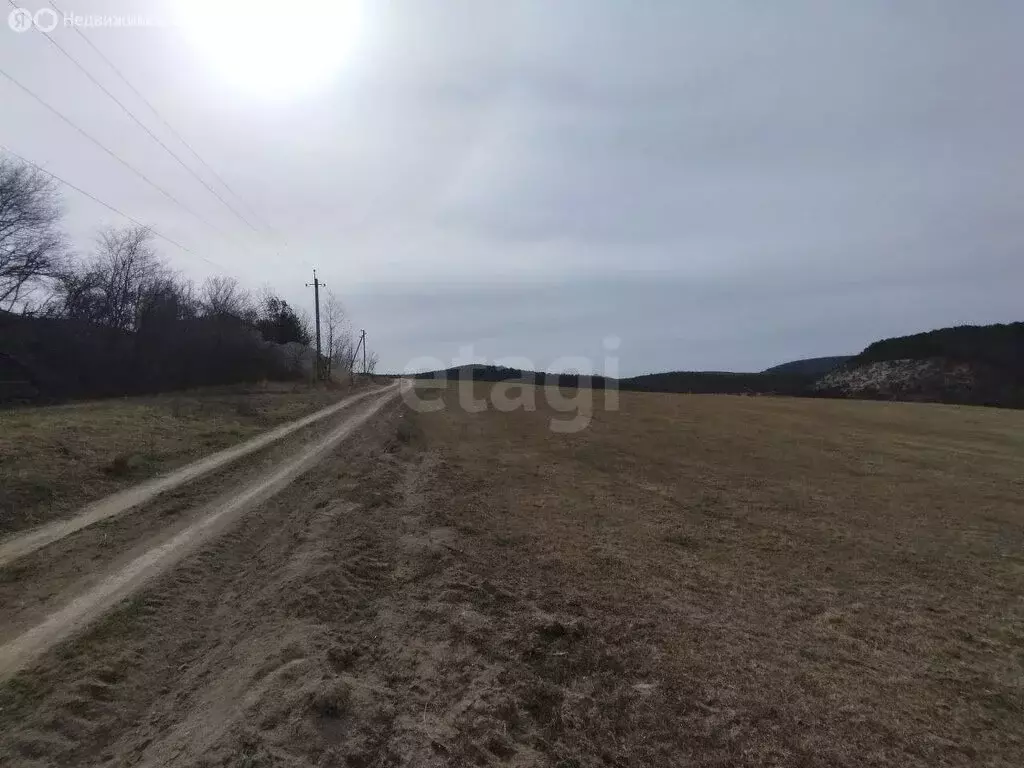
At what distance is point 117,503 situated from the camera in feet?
30.5

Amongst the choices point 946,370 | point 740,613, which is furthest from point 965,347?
point 740,613

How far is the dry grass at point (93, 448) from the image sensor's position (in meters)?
8.99

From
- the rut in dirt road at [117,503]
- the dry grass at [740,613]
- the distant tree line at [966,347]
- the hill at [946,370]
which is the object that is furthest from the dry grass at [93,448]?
the distant tree line at [966,347]

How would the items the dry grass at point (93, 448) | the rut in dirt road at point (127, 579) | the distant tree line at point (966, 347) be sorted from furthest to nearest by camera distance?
the distant tree line at point (966, 347), the dry grass at point (93, 448), the rut in dirt road at point (127, 579)

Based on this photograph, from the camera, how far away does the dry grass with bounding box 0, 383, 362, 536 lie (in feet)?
29.5

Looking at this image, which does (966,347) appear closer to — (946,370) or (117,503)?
(946,370)

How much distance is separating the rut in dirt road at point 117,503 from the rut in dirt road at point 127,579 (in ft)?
4.39

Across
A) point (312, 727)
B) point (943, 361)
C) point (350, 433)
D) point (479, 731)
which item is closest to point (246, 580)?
point (312, 727)

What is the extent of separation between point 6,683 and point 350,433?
1420cm

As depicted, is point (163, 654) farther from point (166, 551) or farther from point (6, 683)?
point (166, 551)

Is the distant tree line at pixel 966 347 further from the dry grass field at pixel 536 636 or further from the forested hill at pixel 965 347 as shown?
the dry grass field at pixel 536 636

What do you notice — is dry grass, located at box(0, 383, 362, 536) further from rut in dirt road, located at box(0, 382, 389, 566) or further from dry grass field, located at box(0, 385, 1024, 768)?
dry grass field, located at box(0, 385, 1024, 768)

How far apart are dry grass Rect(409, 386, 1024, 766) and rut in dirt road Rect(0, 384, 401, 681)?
322cm

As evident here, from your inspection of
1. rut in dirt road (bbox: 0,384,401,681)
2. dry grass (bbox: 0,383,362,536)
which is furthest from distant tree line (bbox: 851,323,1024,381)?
rut in dirt road (bbox: 0,384,401,681)
